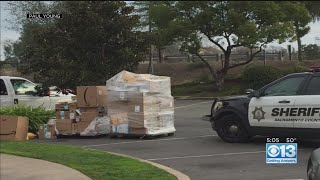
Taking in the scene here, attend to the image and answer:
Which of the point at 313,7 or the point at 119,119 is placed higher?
the point at 313,7

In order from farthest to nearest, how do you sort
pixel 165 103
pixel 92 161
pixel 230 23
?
pixel 230 23, pixel 165 103, pixel 92 161

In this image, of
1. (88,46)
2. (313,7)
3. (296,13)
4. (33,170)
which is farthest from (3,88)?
(313,7)

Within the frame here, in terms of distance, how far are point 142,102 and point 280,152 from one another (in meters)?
6.31

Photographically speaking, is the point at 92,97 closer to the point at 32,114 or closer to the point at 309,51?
the point at 32,114

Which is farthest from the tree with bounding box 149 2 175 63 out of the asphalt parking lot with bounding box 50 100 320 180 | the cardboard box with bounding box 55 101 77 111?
the cardboard box with bounding box 55 101 77 111

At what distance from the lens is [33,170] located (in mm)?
9719

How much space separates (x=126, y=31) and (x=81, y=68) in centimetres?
205

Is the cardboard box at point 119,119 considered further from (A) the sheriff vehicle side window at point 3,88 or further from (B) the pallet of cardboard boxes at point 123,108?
(A) the sheriff vehicle side window at point 3,88

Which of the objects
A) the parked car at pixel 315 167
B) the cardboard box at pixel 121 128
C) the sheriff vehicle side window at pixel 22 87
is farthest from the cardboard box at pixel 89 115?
the parked car at pixel 315 167

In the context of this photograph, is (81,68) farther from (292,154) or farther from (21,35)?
(21,35)

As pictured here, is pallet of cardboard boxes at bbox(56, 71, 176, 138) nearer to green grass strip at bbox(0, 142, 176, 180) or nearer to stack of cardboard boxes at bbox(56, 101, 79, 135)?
stack of cardboard boxes at bbox(56, 101, 79, 135)

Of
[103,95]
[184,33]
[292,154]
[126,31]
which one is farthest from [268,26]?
[292,154]

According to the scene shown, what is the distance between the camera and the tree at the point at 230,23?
3512 centimetres

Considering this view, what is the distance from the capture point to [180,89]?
39.6m
